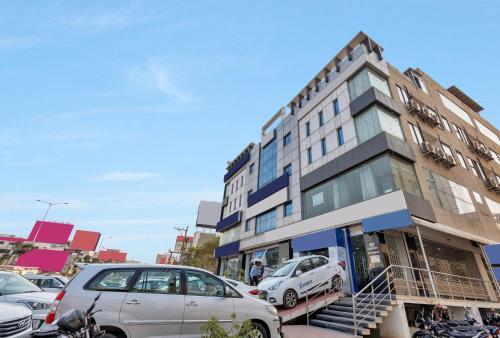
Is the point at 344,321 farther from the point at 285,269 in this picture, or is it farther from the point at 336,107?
the point at 336,107

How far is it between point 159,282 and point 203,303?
3.15ft

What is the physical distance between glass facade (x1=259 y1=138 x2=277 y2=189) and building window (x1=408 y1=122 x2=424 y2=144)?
11.6m

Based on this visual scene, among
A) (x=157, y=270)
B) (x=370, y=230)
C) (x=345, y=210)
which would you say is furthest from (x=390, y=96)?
(x=157, y=270)

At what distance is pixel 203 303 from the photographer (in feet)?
15.9

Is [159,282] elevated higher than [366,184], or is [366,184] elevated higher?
[366,184]

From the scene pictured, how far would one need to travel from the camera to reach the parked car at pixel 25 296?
6.18 m

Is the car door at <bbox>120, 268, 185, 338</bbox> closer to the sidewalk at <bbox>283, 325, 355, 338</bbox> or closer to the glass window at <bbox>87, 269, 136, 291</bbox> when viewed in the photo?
the glass window at <bbox>87, 269, 136, 291</bbox>

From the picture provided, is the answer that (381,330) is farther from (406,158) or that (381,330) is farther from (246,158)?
(246,158)

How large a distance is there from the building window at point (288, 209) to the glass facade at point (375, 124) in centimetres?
757

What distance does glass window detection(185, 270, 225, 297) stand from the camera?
4984 mm

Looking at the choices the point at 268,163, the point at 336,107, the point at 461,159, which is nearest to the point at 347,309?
the point at 336,107

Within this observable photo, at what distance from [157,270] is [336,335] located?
571cm

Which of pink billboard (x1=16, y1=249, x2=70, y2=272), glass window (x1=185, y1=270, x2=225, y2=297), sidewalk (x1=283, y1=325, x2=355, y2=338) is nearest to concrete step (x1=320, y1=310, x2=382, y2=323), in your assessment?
sidewalk (x1=283, y1=325, x2=355, y2=338)

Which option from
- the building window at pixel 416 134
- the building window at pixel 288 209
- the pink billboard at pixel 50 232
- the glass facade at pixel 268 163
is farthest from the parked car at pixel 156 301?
the pink billboard at pixel 50 232
